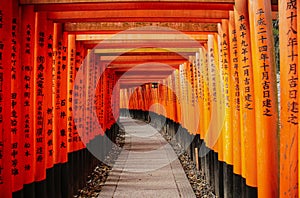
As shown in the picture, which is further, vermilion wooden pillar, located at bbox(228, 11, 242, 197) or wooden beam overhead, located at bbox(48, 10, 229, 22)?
wooden beam overhead, located at bbox(48, 10, 229, 22)

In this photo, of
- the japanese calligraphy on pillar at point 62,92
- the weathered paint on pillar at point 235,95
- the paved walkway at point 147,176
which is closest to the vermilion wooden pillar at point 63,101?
the japanese calligraphy on pillar at point 62,92

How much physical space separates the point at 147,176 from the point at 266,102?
6518 mm

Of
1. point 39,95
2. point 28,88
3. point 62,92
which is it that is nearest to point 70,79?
point 62,92

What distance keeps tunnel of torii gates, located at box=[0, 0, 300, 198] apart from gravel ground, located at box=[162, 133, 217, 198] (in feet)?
1.02

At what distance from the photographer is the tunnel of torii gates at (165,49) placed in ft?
13.3

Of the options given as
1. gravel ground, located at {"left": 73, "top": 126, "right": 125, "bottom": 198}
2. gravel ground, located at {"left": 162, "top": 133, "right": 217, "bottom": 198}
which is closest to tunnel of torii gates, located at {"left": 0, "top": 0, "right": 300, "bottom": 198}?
gravel ground, located at {"left": 162, "top": 133, "right": 217, "bottom": 198}

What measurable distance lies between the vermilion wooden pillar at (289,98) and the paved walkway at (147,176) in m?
4.88

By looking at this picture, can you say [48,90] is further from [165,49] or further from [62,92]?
[165,49]

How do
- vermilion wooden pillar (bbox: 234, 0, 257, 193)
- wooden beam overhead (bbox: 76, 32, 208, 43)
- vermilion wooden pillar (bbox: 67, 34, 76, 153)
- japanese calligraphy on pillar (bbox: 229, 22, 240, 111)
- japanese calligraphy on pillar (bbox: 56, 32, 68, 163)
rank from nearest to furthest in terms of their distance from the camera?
vermilion wooden pillar (bbox: 234, 0, 257, 193)
japanese calligraphy on pillar (bbox: 229, 22, 240, 111)
japanese calligraphy on pillar (bbox: 56, 32, 68, 163)
vermilion wooden pillar (bbox: 67, 34, 76, 153)
wooden beam overhead (bbox: 76, 32, 208, 43)

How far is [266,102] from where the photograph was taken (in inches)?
161

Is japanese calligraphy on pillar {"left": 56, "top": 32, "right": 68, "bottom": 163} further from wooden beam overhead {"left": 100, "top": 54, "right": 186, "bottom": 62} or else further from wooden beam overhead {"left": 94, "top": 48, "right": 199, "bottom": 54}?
wooden beam overhead {"left": 100, "top": 54, "right": 186, "bottom": 62}

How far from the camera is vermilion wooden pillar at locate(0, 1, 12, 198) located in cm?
407

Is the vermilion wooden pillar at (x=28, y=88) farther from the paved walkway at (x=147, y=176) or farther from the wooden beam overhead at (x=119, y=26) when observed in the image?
the paved walkway at (x=147, y=176)

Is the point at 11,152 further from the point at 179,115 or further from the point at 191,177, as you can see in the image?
the point at 179,115
